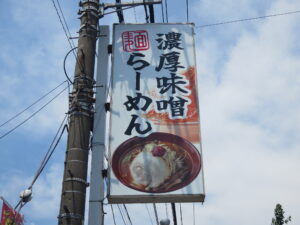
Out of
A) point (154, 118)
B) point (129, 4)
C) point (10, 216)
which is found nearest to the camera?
point (10, 216)

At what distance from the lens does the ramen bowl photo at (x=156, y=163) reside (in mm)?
6711

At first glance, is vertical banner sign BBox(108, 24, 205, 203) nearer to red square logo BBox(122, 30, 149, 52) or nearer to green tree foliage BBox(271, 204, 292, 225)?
red square logo BBox(122, 30, 149, 52)

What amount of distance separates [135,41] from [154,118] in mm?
2038

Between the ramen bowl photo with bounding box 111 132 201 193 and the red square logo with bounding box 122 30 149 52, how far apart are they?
7.21 ft

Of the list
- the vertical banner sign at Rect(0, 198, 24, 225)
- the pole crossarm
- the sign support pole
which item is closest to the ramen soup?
the sign support pole

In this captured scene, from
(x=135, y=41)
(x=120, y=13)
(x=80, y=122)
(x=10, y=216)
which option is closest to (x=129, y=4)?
(x=120, y=13)

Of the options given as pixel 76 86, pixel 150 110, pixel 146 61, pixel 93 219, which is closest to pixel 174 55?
pixel 146 61

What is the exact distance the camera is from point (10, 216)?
232 inches

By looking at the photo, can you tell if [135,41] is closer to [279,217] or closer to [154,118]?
[154,118]

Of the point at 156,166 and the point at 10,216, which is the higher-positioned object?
the point at 156,166

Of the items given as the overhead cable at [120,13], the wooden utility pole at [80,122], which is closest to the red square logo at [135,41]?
the overhead cable at [120,13]

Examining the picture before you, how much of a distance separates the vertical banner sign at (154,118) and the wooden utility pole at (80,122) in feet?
2.60

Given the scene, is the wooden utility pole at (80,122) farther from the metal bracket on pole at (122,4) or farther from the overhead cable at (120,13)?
the overhead cable at (120,13)

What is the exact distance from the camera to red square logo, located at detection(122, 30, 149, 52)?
8320mm
